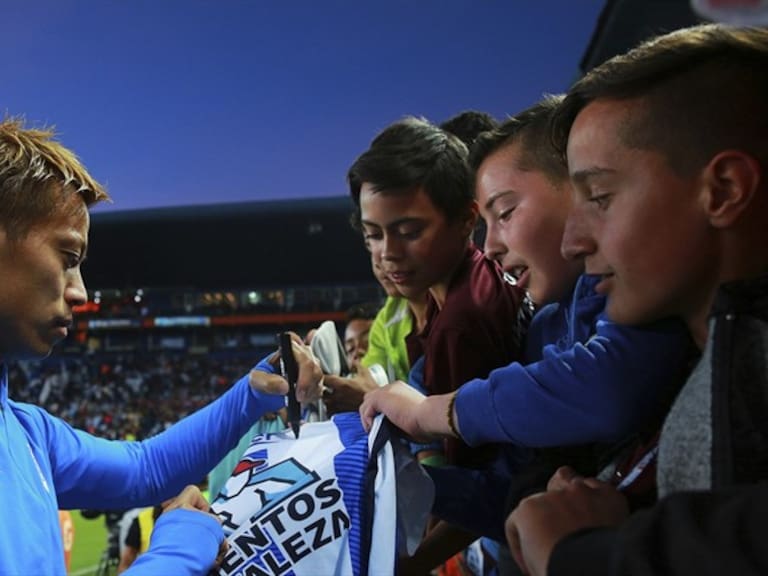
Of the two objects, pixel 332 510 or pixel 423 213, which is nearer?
pixel 332 510

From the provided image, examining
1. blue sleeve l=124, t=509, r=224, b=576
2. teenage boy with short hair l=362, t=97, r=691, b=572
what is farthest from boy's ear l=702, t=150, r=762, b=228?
blue sleeve l=124, t=509, r=224, b=576

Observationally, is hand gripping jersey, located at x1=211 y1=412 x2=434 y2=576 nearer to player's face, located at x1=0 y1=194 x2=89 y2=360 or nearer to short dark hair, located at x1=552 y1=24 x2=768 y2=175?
player's face, located at x1=0 y1=194 x2=89 y2=360

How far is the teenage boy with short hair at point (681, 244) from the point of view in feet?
2.12

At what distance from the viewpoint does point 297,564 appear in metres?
1.08

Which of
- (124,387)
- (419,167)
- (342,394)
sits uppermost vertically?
(419,167)

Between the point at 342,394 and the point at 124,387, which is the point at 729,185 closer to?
the point at 342,394

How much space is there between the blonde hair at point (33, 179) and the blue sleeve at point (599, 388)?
3.22 ft

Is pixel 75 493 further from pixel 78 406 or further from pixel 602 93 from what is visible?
pixel 78 406

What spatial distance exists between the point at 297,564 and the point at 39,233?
0.81 metres

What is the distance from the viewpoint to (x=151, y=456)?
173 cm

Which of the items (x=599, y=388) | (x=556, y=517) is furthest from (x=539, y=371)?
(x=556, y=517)

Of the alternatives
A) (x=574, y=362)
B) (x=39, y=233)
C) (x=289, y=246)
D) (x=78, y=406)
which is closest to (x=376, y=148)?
(x=39, y=233)

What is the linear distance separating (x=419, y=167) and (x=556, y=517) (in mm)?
1099

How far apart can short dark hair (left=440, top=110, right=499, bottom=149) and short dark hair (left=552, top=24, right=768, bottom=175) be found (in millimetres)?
1001
